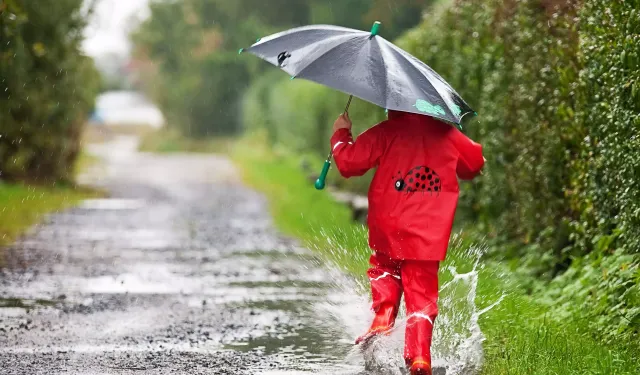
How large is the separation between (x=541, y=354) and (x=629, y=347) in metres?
0.69

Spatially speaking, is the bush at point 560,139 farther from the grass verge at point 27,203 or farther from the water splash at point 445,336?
the grass verge at point 27,203

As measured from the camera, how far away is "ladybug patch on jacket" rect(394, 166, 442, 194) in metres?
5.68

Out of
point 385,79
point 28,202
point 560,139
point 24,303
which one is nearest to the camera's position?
point 385,79

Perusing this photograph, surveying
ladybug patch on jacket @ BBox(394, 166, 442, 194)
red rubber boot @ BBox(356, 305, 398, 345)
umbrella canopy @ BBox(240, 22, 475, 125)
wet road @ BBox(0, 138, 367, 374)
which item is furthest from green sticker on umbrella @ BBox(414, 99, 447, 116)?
wet road @ BBox(0, 138, 367, 374)

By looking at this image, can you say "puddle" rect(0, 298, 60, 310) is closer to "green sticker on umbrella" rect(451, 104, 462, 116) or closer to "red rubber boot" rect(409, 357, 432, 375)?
"red rubber boot" rect(409, 357, 432, 375)

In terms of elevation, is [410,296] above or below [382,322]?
above

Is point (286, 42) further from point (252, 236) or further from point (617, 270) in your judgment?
point (252, 236)

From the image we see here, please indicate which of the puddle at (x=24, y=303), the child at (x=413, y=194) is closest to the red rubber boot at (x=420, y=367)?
the child at (x=413, y=194)

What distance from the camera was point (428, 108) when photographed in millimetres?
5566

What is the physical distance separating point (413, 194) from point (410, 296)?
57 centimetres

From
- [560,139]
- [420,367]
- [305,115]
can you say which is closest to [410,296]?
[420,367]

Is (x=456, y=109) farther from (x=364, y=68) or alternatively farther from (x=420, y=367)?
(x=420, y=367)

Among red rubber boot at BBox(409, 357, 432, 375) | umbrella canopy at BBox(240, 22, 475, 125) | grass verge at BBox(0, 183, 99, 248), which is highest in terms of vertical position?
grass verge at BBox(0, 183, 99, 248)

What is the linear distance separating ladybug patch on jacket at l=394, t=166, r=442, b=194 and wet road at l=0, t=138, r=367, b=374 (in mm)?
1183
